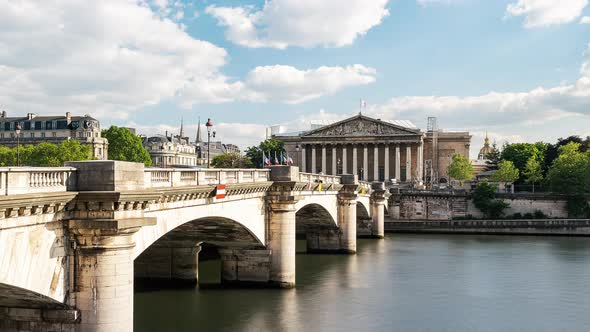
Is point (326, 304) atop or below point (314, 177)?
below

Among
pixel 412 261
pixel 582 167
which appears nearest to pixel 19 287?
pixel 412 261

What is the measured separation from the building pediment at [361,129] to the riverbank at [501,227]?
54061mm

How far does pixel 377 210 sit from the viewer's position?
75312 mm

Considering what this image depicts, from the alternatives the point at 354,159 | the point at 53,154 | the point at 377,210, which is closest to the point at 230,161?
the point at 354,159

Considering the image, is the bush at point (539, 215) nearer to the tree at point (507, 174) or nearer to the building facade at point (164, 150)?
the tree at point (507, 174)

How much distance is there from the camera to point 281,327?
28500 millimetres

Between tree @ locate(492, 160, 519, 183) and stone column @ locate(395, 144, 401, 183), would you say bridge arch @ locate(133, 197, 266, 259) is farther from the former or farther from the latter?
stone column @ locate(395, 144, 401, 183)

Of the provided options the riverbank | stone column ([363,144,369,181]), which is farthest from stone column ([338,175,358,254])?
stone column ([363,144,369,181])

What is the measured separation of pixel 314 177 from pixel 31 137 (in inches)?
3349

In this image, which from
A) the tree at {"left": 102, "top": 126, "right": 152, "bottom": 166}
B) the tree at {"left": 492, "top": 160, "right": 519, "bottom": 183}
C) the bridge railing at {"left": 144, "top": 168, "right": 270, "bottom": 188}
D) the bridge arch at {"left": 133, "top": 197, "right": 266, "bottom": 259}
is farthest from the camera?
the tree at {"left": 492, "top": 160, "right": 519, "bottom": 183}

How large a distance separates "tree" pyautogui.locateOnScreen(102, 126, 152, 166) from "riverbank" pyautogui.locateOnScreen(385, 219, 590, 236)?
3928 centimetres

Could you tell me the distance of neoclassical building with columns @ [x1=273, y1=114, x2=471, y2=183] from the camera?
135m

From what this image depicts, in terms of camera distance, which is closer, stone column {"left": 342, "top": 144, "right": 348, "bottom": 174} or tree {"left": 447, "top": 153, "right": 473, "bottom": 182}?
tree {"left": 447, "top": 153, "right": 473, "bottom": 182}

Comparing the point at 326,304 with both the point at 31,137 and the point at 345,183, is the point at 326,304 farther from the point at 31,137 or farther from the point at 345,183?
the point at 31,137
